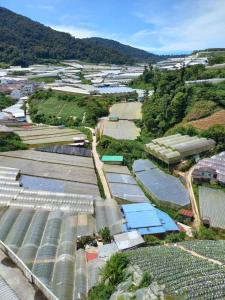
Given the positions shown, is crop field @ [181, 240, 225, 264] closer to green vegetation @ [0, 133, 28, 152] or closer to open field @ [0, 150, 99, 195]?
open field @ [0, 150, 99, 195]

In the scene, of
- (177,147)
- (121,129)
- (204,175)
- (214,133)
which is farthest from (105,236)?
(121,129)

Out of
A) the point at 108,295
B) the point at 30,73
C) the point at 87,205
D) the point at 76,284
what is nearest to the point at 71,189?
the point at 87,205

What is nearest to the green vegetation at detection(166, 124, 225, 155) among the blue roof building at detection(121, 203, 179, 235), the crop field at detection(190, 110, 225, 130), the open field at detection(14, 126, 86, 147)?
the crop field at detection(190, 110, 225, 130)

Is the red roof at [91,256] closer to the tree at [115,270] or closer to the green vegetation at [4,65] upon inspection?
the tree at [115,270]

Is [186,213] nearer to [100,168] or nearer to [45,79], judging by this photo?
[100,168]

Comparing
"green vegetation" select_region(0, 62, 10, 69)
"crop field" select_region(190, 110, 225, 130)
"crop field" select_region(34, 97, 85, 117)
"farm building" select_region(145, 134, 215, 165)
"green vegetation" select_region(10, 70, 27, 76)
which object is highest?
"green vegetation" select_region(0, 62, 10, 69)
